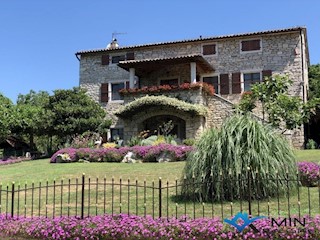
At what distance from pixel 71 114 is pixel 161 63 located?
244 inches

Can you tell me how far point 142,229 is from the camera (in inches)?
236

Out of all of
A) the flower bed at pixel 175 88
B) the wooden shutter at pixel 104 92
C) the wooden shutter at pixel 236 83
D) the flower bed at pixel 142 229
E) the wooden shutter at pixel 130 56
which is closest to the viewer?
the flower bed at pixel 142 229

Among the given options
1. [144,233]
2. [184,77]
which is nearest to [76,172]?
[144,233]

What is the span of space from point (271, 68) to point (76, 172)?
14831 mm

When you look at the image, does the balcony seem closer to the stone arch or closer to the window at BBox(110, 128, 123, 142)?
the stone arch

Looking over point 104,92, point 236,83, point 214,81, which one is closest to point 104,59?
point 104,92

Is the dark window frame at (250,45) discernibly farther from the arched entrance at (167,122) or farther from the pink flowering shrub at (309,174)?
the pink flowering shrub at (309,174)

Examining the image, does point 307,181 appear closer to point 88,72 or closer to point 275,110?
point 275,110

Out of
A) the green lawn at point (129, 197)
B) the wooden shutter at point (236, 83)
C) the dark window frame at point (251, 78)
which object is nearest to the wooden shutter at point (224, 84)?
the wooden shutter at point (236, 83)

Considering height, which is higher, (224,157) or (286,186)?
(224,157)

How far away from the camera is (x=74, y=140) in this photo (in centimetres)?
2225

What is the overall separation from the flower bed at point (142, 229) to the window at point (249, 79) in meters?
19.5

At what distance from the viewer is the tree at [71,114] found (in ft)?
75.6

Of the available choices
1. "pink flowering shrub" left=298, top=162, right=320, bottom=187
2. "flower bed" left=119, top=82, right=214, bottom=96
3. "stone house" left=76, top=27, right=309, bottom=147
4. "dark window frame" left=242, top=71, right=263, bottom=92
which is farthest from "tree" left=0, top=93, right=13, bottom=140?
"pink flowering shrub" left=298, top=162, right=320, bottom=187
